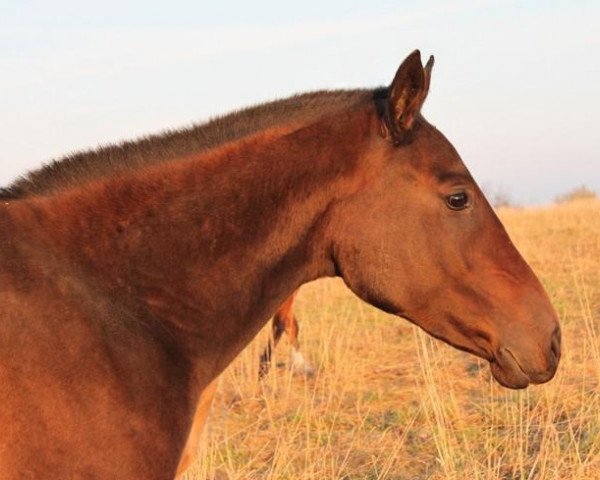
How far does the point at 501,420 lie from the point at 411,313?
347 cm

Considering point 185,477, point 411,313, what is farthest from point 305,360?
point 411,313

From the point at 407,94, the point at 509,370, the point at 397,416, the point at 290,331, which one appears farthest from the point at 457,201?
the point at 290,331

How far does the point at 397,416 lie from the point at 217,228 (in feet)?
13.8

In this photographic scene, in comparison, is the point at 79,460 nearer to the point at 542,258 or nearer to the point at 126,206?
the point at 126,206

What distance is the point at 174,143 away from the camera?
360 cm

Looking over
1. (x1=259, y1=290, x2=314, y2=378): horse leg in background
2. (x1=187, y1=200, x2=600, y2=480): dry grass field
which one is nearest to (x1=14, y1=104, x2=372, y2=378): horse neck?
(x1=187, y1=200, x2=600, y2=480): dry grass field

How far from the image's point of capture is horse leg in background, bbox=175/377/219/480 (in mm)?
3598

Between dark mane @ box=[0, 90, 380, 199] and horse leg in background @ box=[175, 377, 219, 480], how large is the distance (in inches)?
35.2

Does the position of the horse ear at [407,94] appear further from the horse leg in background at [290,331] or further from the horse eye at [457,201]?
the horse leg in background at [290,331]

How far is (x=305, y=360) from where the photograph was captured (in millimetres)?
9102

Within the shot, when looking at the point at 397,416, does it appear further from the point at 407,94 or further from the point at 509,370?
the point at 407,94

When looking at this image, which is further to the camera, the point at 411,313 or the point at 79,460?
the point at 411,313

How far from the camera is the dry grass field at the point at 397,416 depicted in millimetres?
5816

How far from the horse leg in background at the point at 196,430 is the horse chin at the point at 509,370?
43.6 inches
